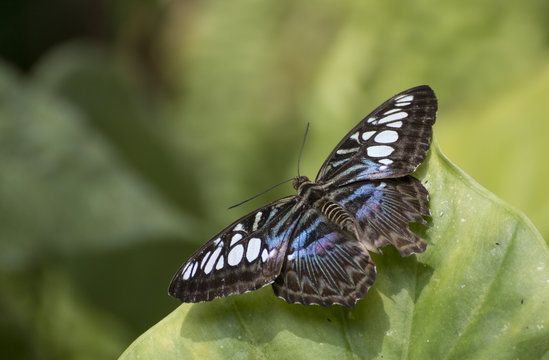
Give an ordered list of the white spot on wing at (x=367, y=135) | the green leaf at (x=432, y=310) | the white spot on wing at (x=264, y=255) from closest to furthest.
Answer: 1. the green leaf at (x=432, y=310)
2. the white spot on wing at (x=264, y=255)
3. the white spot on wing at (x=367, y=135)

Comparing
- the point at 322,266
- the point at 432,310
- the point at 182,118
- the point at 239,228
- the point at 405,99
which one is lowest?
the point at 432,310

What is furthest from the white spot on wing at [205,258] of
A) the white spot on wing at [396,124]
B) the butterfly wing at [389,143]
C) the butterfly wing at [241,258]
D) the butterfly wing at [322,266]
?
the white spot on wing at [396,124]

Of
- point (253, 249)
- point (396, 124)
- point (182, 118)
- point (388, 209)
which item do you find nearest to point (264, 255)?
point (253, 249)

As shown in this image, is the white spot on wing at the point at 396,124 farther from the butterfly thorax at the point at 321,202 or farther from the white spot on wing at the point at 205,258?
the white spot on wing at the point at 205,258

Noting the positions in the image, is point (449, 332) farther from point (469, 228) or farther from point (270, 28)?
point (270, 28)

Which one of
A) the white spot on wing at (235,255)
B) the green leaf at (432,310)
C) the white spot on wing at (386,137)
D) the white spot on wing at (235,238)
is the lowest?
the green leaf at (432,310)

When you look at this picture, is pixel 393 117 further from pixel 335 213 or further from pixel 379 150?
pixel 335 213

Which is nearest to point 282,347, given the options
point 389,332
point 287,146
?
point 389,332

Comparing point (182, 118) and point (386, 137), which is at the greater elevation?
point (182, 118)
